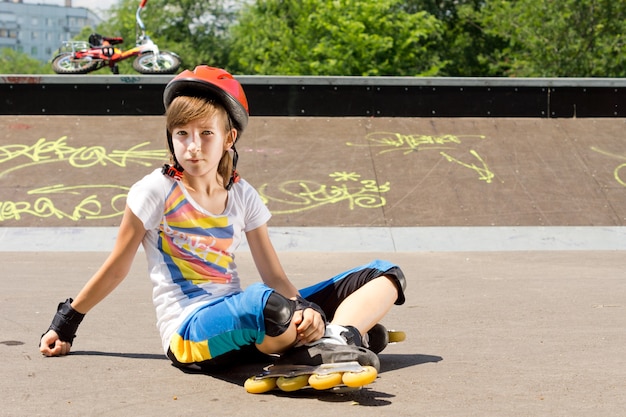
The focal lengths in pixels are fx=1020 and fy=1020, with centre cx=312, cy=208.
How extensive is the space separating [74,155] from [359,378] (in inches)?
339

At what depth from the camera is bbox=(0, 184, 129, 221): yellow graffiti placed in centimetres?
999

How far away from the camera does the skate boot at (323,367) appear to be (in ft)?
12.0

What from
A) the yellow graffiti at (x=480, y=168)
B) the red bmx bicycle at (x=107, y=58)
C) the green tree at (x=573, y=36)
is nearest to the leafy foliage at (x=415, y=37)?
the green tree at (x=573, y=36)

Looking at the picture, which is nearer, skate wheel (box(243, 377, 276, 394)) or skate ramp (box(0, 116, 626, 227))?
skate wheel (box(243, 377, 276, 394))

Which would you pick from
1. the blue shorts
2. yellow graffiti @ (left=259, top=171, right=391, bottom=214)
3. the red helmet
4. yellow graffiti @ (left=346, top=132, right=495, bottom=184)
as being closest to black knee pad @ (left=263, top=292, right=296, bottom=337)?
the blue shorts

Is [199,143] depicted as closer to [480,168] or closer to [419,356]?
[419,356]

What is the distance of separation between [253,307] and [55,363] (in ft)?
3.85

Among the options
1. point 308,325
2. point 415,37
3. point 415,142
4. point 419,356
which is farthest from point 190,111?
point 415,37

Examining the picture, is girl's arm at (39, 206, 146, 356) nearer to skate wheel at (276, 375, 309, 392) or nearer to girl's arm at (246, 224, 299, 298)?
girl's arm at (246, 224, 299, 298)

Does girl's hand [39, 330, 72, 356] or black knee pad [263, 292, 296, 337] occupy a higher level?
black knee pad [263, 292, 296, 337]

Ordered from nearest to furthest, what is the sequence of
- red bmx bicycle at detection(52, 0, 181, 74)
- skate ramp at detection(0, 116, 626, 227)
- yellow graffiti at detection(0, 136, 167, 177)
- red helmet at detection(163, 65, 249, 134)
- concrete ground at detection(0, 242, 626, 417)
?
concrete ground at detection(0, 242, 626, 417) → red helmet at detection(163, 65, 249, 134) → skate ramp at detection(0, 116, 626, 227) → yellow graffiti at detection(0, 136, 167, 177) → red bmx bicycle at detection(52, 0, 181, 74)

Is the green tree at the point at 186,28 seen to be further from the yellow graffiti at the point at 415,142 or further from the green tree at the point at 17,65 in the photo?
the yellow graffiti at the point at 415,142

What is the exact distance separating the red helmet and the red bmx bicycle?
13.5 metres

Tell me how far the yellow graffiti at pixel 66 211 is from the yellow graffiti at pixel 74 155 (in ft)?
2.57
